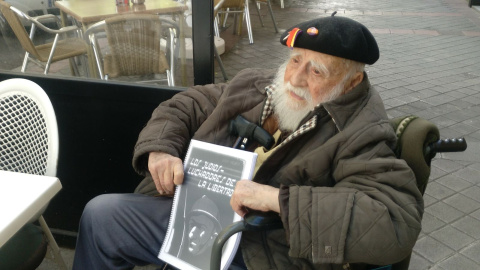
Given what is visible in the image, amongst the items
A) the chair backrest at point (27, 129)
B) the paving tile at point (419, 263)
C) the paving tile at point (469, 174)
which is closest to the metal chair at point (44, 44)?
the chair backrest at point (27, 129)

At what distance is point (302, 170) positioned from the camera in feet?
5.21

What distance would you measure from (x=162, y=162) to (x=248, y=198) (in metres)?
0.41

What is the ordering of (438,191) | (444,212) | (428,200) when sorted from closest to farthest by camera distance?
(444,212) → (428,200) → (438,191)

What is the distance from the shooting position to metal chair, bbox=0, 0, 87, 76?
2.83 m

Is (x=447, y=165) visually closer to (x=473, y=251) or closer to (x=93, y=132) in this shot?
(x=473, y=251)

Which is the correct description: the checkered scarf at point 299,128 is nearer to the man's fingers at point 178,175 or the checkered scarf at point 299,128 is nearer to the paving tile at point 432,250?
the man's fingers at point 178,175

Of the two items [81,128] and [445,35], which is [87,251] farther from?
[445,35]

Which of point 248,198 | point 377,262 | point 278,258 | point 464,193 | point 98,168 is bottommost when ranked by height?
point 464,193

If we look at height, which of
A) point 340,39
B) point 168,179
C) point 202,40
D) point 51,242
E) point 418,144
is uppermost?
point 340,39

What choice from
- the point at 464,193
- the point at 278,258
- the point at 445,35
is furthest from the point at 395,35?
the point at 278,258

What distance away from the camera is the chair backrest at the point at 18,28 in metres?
2.85

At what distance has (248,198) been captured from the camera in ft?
4.90

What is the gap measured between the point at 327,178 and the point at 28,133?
117 cm

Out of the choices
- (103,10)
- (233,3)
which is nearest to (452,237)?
(103,10)
